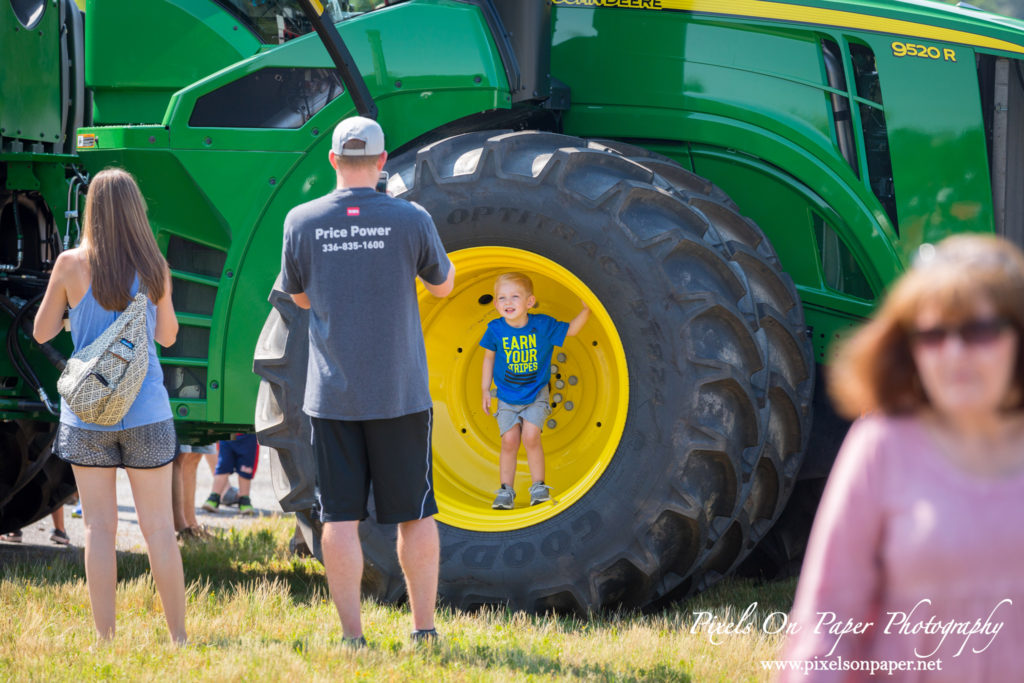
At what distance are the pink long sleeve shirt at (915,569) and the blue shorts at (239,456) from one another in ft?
22.9

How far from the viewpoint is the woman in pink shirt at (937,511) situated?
1787mm

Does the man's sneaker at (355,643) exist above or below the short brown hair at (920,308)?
below

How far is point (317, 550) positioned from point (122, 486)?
19.9ft

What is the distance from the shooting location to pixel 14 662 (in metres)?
3.76

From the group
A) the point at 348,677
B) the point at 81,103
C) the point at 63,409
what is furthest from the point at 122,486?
the point at 348,677

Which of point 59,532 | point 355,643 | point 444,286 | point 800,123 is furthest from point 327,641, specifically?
point 59,532

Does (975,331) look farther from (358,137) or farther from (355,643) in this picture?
(355,643)

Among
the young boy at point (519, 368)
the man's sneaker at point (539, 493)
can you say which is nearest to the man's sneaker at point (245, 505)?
the young boy at point (519, 368)

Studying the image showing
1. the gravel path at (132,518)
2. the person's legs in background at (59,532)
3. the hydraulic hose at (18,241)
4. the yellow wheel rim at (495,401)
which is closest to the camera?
the yellow wheel rim at (495,401)

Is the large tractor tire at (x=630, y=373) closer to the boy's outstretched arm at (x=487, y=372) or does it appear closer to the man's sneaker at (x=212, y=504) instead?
the boy's outstretched arm at (x=487, y=372)

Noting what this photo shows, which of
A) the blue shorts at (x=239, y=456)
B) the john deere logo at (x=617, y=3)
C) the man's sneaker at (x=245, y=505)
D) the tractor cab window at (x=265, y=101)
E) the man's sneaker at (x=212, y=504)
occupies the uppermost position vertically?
the john deere logo at (x=617, y=3)

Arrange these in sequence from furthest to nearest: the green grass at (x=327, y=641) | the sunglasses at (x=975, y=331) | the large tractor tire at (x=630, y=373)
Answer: the large tractor tire at (x=630, y=373), the green grass at (x=327, y=641), the sunglasses at (x=975, y=331)

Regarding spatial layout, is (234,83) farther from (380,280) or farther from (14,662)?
(14,662)

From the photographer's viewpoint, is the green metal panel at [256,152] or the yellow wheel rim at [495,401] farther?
the green metal panel at [256,152]
